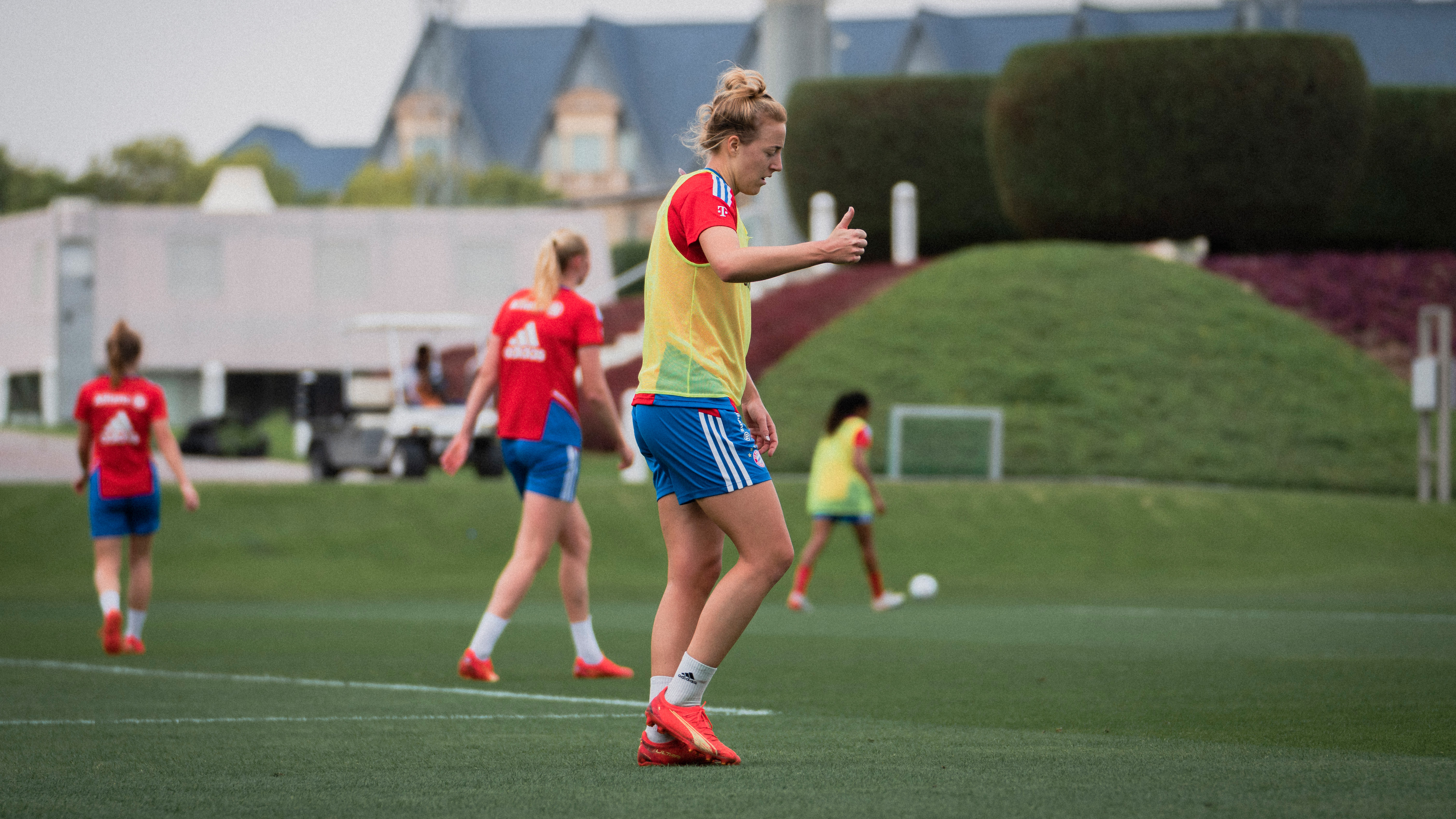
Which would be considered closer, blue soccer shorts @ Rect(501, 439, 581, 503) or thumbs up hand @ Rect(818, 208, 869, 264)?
thumbs up hand @ Rect(818, 208, 869, 264)

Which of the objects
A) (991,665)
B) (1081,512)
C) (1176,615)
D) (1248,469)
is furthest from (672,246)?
(1248,469)

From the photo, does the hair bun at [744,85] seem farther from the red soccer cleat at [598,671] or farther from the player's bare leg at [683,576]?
the red soccer cleat at [598,671]

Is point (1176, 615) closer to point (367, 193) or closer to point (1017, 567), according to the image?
point (1017, 567)

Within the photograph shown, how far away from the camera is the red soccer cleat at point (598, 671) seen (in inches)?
322

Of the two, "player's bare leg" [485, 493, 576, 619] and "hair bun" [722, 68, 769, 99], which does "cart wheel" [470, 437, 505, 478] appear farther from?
"hair bun" [722, 68, 769, 99]

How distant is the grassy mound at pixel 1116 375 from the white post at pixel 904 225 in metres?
3.45

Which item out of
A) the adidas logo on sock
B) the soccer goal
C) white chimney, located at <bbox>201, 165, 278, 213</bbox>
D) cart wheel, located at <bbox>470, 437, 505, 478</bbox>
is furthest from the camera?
white chimney, located at <bbox>201, 165, 278, 213</bbox>

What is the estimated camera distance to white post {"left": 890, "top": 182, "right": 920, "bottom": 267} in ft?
108

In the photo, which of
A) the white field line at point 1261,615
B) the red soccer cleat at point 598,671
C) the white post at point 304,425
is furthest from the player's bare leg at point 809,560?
the white post at point 304,425

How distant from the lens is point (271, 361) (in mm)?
43688

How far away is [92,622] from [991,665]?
6.93 metres

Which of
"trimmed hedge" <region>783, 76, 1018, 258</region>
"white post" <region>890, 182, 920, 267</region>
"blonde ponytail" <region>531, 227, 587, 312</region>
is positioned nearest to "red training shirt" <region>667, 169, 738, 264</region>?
"blonde ponytail" <region>531, 227, 587, 312</region>

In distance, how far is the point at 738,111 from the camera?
479 centimetres

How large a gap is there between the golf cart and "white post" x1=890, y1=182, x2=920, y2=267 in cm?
1113
